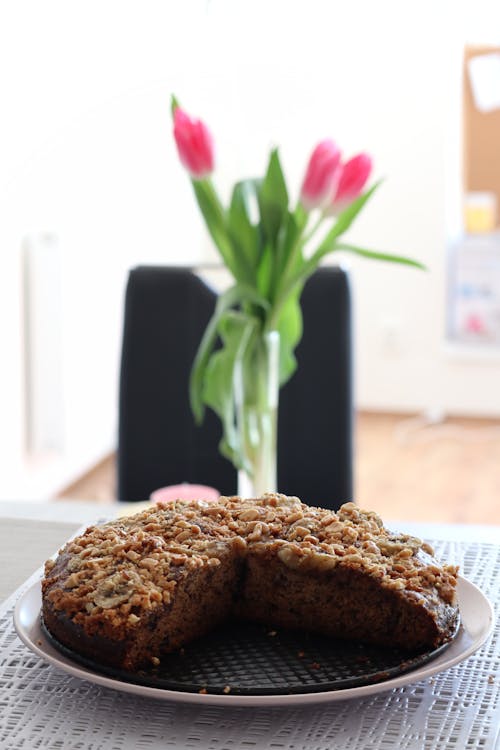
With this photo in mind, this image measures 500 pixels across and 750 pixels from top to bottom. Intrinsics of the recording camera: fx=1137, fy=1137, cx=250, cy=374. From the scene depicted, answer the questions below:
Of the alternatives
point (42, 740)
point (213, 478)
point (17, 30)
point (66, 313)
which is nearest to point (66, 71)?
point (17, 30)

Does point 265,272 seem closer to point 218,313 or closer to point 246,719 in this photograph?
point 218,313

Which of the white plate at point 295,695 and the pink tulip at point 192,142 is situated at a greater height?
the pink tulip at point 192,142

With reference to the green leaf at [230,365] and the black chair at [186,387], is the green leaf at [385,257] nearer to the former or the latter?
the green leaf at [230,365]

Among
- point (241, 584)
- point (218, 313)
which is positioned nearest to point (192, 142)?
point (218, 313)

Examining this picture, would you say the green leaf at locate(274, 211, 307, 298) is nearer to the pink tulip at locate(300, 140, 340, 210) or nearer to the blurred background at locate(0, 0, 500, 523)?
the pink tulip at locate(300, 140, 340, 210)

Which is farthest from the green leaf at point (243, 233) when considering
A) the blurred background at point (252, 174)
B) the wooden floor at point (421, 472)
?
the wooden floor at point (421, 472)

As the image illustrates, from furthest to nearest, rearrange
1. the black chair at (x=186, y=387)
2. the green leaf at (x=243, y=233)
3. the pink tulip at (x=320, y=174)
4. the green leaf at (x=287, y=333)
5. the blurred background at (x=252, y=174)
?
the blurred background at (x=252, y=174)
the black chair at (x=186, y=387)
the green leaf at (x=287, y=333)
the green leaf at (x=243, y=233)
the pink tulip at (x=320, y=174)
